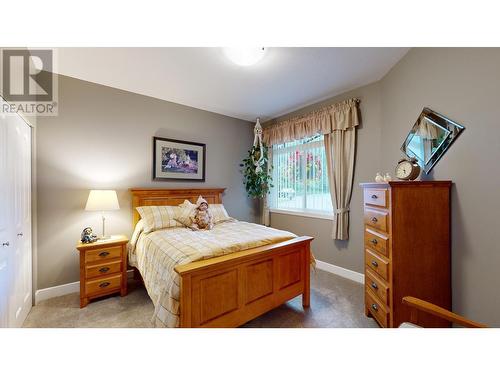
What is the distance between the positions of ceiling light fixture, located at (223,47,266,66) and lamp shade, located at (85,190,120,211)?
2.04 meters

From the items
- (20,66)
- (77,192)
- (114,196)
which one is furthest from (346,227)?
(20,66)

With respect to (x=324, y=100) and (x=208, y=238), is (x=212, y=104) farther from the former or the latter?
(x=208, y=238)

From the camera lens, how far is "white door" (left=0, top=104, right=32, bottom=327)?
1.43m

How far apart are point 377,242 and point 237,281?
1.24 m

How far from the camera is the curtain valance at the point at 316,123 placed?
268cm

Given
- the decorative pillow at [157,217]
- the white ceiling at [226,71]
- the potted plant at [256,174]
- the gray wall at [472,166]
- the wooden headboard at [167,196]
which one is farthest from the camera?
the potted plant at [256,174]

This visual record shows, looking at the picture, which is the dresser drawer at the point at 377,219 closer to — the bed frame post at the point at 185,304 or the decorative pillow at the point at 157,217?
the bed frame post at the point at 185,304

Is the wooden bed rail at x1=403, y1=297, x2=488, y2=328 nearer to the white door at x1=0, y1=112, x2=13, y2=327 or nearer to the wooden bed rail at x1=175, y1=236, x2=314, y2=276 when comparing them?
the wooden bed rail at x1=175, y1=236, x2=314, y2=276

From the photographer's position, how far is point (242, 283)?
1654 mm

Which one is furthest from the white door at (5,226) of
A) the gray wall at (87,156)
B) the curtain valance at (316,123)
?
the curtain valance at (316,123)

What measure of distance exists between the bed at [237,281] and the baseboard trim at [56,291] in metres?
1.06

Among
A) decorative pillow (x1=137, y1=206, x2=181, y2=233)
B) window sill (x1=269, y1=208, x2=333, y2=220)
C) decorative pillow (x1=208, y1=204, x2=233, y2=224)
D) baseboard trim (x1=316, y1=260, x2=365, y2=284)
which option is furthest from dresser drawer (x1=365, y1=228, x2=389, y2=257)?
decorative pillow (x1=137, y1=206, x2=181, y2=233)
